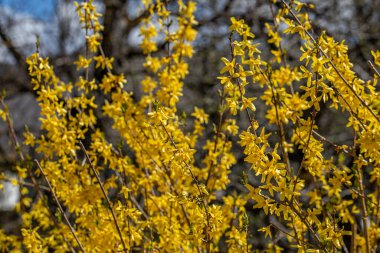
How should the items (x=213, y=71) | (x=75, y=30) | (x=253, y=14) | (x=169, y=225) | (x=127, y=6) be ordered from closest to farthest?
(x=169, y=225) < (x=253, y=14) < (x=127, y=6) < (x=213, y=71) < (x=75, y=30)

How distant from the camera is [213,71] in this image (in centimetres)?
941

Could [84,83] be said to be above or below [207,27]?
below

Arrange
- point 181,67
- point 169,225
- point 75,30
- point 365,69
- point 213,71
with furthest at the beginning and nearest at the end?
point 75,30 < point 213,71 < point 365,69 < point 181,67 < point 169,225

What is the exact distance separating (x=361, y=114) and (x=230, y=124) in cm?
116

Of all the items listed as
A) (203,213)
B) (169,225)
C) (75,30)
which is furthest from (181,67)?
(75,30)

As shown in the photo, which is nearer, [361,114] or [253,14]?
[361,114]

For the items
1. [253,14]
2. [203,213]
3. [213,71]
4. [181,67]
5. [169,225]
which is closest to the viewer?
[203,213]

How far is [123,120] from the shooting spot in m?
3.25

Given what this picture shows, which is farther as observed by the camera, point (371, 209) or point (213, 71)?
point (213, 71)

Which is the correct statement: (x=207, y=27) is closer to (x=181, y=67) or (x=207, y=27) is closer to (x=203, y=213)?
(x=181, y=67)

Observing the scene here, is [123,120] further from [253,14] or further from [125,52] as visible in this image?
[125,52]

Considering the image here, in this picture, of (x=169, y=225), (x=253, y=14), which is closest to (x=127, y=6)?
(x=253, y=14)

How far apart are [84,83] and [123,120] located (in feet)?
1.39

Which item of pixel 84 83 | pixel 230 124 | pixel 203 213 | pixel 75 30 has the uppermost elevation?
pixel 75 30
